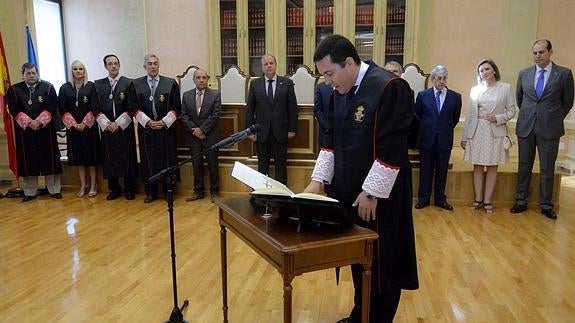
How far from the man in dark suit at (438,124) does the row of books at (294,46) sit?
2823 mm

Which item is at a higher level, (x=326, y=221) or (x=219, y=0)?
(x=219, y=0)

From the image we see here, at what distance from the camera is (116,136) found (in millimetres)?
5055

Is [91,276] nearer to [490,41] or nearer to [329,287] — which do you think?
[329,287]

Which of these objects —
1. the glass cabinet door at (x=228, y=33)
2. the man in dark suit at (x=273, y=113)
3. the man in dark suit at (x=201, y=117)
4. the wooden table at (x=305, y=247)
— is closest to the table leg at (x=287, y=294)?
the wooden table at (x=305, y=247)

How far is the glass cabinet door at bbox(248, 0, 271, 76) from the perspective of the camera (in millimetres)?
7023

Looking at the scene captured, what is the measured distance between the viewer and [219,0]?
705 centimetres

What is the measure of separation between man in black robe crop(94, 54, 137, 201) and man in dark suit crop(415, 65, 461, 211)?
3106 mm

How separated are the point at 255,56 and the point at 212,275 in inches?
185

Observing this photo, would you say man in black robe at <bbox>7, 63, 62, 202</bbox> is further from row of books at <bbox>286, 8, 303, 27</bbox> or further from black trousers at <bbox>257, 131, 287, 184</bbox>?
row of books at <bbox>286, 8, 303, 27</bbox>

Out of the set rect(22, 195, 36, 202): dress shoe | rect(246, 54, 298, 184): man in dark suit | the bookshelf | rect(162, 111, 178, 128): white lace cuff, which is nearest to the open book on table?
rect(246, 54, 298, 184): man in dark suit

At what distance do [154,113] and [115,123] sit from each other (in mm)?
436

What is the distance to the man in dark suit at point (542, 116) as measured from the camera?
13.9 ft

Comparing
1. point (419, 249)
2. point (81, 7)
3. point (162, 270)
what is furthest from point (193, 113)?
point (81, 7)

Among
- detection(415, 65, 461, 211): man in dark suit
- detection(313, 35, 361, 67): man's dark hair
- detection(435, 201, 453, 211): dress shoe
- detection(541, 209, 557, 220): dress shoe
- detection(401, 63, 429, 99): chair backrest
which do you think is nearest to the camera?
detection(313, 35, 361, 67): man's dark hair
